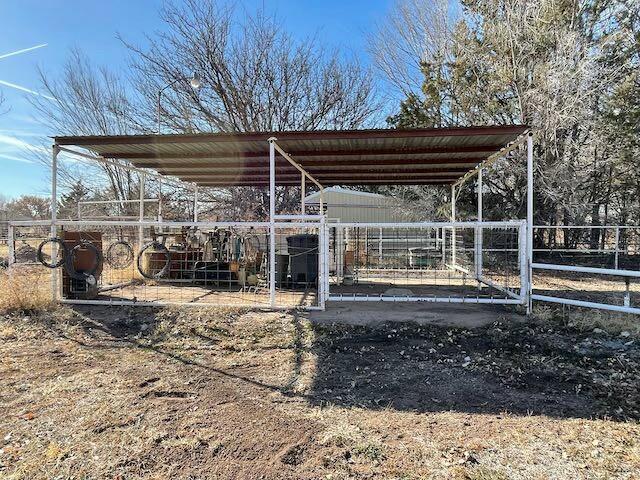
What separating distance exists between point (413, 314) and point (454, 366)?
2.08m

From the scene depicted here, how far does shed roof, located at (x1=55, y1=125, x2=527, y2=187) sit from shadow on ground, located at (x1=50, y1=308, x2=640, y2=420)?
2.78 m

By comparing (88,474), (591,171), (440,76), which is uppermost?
(440,76)

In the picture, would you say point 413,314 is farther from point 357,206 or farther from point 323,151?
point 357,206

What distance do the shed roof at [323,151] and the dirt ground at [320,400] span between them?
2.81 meters

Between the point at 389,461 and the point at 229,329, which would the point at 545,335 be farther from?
the point at 229,329

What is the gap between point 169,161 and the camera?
862 cm

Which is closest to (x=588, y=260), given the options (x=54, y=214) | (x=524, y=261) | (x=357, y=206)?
(x=357, y=206)

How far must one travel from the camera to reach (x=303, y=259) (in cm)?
890

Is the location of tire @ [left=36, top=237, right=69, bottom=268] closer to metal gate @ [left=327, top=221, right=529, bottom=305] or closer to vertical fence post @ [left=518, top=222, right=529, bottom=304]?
metal gate @ [left=327, top=221, right=529, bottom=305]

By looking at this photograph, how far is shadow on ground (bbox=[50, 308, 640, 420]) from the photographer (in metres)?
3.65

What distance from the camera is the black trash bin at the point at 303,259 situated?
8797 mm

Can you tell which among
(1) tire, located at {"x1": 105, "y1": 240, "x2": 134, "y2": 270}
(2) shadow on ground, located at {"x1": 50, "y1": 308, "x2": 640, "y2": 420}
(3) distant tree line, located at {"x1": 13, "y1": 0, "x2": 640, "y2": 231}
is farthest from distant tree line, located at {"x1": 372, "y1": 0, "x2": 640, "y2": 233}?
(1) tire, located at {"x1": 105, "y1": 240, "x2": 134, "y2": 270}

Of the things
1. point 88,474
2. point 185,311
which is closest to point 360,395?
point 88,474

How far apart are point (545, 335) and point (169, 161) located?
7292 millimetres
